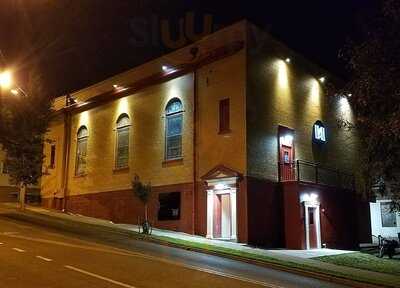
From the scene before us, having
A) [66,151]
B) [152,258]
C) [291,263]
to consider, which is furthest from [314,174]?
Answer: [66,151]

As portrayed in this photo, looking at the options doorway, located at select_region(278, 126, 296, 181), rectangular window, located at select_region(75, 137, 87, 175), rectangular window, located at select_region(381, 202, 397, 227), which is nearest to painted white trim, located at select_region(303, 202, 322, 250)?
doorway, located at select_region(278, 126, 296, 181)

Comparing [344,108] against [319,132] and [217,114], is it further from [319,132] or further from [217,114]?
[217,114]

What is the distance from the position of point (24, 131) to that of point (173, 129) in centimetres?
1096

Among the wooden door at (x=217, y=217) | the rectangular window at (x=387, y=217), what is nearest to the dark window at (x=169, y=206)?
the wooden door at (x=217, y=217)

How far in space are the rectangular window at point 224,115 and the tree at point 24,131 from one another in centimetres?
1390

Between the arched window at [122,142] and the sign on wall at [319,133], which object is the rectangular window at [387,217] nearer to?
the sign on wall at [319,133]

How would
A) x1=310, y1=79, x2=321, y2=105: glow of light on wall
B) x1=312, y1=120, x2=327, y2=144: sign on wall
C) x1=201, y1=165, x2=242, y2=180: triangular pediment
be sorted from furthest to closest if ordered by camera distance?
x1=310, y1=79, x2=321, y2=105: glow of light on wall, x1=312, y1=120, x2=327, y2=144: sign on wall, x1=201, y1=165, x2=242, y2=180: triangular pediment

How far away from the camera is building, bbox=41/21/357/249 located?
2409 cm

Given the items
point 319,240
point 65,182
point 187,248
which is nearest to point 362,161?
point 187,248

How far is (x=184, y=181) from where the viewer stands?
86.0 ft

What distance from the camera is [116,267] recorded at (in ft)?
44.4

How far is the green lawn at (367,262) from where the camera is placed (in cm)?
1870

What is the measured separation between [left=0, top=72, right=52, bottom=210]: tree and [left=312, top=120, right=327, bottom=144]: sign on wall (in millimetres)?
17157

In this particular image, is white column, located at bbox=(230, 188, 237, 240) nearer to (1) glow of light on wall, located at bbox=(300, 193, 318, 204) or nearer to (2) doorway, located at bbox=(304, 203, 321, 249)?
(1) glow of light on wall, located at bbox=(300, 193, 318, 204)
